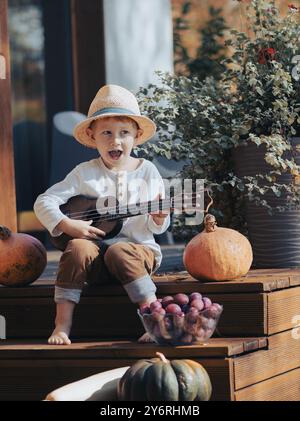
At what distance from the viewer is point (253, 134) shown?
16.5 ft

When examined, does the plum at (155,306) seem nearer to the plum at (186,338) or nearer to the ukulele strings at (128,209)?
the plum at (186,338)

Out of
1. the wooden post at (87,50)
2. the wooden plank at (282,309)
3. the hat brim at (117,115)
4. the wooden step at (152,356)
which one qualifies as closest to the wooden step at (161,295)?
the wooden plank at (282,309)

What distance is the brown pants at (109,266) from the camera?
4.36 meters

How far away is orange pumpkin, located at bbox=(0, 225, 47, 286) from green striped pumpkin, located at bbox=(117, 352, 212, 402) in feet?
3.45

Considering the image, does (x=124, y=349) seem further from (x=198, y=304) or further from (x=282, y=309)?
(x=282, y=309)

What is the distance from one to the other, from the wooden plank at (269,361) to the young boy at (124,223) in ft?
1.65

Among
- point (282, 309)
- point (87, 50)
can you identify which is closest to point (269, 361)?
point (282, 309)

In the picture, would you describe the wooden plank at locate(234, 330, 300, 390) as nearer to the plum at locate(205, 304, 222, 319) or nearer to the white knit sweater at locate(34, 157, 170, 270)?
the plum at locate(205, 304, 222, 319)

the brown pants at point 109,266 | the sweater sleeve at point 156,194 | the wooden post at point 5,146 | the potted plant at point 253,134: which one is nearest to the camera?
the brown pants at point 109,266

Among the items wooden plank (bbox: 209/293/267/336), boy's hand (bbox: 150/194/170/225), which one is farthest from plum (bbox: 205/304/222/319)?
boy's hand (bbox: 150/194/170/225)

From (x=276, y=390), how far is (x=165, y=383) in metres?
0.74

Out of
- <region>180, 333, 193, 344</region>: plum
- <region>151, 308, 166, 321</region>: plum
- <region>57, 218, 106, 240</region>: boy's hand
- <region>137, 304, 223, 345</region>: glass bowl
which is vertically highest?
<region>57, 218, 106, 240</region>: boy's hand

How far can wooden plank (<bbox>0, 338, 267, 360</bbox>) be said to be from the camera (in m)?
3.98
